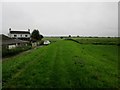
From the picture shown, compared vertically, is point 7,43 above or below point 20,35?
below

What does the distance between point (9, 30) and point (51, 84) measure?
83.2 meters

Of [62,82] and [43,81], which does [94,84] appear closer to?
[62,82]

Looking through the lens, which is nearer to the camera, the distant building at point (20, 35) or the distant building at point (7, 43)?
the distant building at point (7, 43)

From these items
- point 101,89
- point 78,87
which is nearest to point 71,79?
point 78,87

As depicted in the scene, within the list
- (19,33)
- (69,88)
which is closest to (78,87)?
(69,88)

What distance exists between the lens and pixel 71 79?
31.6 ft

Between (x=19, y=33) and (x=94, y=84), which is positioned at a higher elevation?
(x=19, y=33)

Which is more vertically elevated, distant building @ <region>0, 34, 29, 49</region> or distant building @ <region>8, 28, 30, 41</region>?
distant building @ <region>8, 28, 30, 41</region>

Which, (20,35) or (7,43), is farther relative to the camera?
(20,35)

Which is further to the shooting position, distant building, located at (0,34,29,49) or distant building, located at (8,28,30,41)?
distant building, located at (8,28,30,41)

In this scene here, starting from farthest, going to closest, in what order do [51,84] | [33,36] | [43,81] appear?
[33,36]
[43,81]
[51,84]

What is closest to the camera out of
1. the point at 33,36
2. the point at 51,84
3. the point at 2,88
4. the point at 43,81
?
the point at 2,88

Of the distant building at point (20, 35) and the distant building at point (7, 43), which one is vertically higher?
the distant building at point (20, 35)

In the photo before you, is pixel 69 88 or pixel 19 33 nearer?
pixel 69 88
